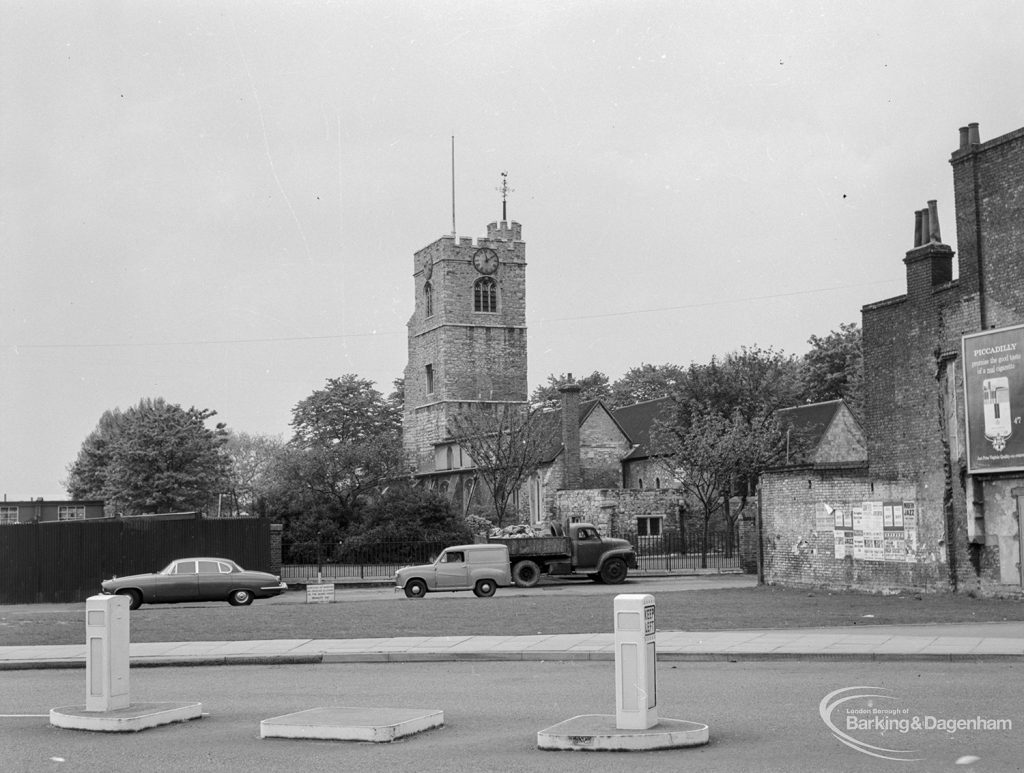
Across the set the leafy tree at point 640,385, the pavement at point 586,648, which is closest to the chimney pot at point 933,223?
the pavement at point 586,648

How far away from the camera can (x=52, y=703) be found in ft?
41.7

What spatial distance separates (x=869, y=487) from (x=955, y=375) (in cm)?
377

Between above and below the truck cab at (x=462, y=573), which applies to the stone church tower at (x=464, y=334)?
above

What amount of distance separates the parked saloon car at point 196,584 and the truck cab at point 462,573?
383cm

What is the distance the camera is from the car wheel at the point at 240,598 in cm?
2995

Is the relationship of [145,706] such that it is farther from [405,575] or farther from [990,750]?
[405,575]

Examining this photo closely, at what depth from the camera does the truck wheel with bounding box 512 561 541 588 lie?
36406 millimetres

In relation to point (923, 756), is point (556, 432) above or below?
above

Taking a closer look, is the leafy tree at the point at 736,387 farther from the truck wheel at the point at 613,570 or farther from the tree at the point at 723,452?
the truck wheel at the point at 613,570

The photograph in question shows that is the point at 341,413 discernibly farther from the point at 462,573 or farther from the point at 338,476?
the point at 462,573

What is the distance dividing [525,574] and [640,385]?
69825mm

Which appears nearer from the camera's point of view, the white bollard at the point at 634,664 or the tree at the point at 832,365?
the white bollard at the point at 634,664

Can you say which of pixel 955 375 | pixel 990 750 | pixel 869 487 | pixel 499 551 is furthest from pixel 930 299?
pixel 990 750

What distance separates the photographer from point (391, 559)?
155ft
